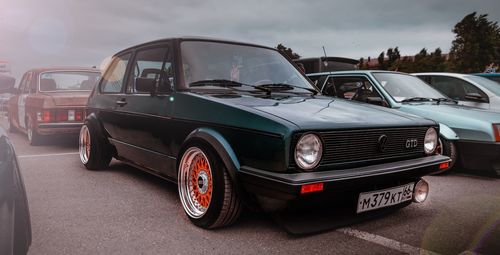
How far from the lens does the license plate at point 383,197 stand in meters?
2.82

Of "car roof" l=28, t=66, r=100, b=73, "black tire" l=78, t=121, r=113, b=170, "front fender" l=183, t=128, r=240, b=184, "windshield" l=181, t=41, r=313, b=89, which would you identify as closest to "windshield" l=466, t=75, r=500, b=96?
"windshield" l=181, t=41, r=313, b=89

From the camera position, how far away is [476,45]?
33.2m

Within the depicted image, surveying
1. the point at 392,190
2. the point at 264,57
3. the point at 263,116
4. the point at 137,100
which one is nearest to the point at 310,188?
the point at 263,116

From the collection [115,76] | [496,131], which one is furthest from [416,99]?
[115,76]

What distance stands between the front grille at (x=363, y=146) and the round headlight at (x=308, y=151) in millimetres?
36

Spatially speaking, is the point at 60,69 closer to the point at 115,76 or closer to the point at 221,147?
the point at 115,76

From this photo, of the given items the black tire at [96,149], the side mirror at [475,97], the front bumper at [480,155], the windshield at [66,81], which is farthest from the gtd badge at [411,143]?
the windshield at [66,81]

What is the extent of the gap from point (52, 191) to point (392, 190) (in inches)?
133

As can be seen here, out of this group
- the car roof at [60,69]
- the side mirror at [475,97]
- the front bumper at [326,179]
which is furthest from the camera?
the car roof at [60,69]

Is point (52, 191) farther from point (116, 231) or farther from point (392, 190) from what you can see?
point (392, 190)

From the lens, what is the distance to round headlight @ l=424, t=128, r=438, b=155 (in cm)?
341

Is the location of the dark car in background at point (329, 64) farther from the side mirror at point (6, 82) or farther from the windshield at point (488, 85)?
the side mirror at point (6, 82)

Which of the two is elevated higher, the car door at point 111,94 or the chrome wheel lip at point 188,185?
the car door at point 111,94

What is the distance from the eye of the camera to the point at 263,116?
8.77ft
